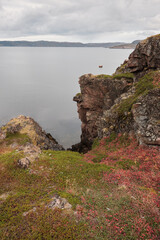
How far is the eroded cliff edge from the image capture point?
28.0 metres

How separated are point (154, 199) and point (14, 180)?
1519 cm

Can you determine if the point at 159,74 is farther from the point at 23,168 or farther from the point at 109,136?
the point at 23,168

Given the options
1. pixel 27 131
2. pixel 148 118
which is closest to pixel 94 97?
pixel 27 131

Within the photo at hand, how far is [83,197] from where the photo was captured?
16.0 meters

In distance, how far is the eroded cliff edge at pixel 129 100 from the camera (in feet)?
92.0

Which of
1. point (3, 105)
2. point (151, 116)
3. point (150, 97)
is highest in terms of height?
point (150, 97)

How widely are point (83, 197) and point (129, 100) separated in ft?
78.9

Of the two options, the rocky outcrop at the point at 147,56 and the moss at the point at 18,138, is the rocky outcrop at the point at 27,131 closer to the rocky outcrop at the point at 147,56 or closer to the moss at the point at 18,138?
the moss at the point at 18,138

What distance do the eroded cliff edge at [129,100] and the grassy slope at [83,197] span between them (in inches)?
217

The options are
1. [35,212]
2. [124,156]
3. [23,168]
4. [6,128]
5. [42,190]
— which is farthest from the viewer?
[6,128]

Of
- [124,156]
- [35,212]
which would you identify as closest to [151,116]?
[124,156]

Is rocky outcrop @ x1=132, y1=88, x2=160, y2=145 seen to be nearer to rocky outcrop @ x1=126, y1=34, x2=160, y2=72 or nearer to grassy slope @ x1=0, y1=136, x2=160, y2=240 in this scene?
grassy slope @ x1=0, y1=136, x2=160, y2=240

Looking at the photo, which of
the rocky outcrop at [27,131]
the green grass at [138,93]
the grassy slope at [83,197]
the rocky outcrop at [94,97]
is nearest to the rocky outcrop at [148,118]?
the green grass at [138,93]

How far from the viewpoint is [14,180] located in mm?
18906
